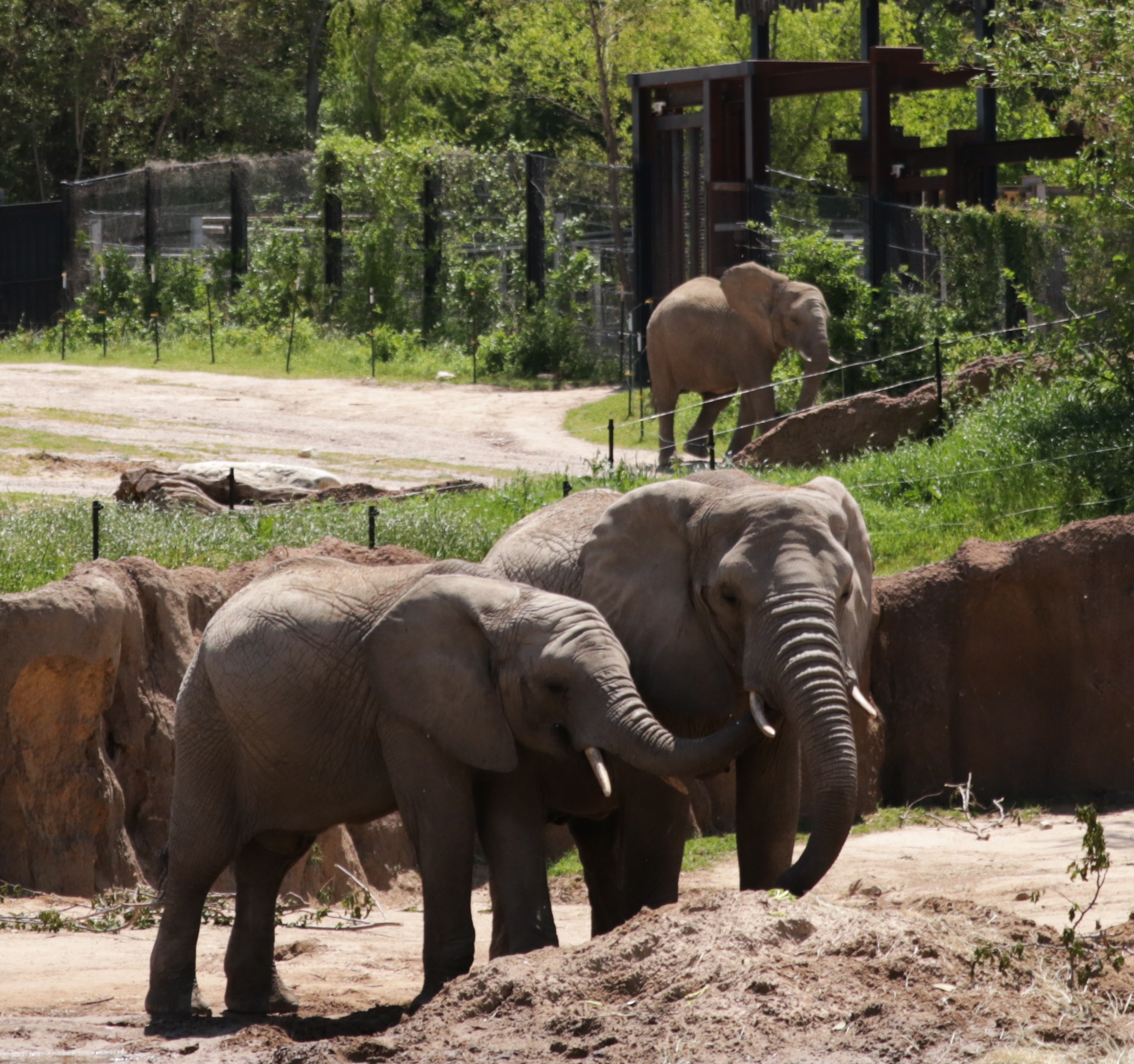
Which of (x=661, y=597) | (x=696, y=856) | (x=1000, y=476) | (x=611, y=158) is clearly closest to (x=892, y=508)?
(x=1000, y=476)

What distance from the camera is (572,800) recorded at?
774cm

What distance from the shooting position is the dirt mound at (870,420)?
16594 millimetres

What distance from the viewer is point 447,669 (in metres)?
7.47

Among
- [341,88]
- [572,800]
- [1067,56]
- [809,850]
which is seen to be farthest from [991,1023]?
[341,88]

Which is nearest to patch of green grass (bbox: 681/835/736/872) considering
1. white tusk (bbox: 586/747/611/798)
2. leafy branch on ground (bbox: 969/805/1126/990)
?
leafy branch on ground (bbox: 969/805/1126/990)

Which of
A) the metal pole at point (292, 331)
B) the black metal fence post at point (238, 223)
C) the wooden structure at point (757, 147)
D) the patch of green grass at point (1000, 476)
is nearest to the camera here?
the patch of green grass at point (1000, 476)

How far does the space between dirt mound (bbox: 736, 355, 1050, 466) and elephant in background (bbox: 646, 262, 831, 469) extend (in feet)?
7.52

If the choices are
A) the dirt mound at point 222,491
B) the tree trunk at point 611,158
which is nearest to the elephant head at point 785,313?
the dirt mound at point 222,491

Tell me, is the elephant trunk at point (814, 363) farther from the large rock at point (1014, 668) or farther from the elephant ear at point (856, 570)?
the elephant ear at point (856, 570)

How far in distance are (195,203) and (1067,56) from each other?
19180 mm

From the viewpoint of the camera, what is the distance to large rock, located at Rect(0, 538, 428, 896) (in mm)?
9852

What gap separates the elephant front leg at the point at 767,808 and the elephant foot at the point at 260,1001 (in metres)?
1.97

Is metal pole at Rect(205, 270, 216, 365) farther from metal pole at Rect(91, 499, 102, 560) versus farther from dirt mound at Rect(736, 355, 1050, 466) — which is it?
metal pole at Rect(91, 499, 102, 560)

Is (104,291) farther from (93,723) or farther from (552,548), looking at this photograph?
(552,548)
